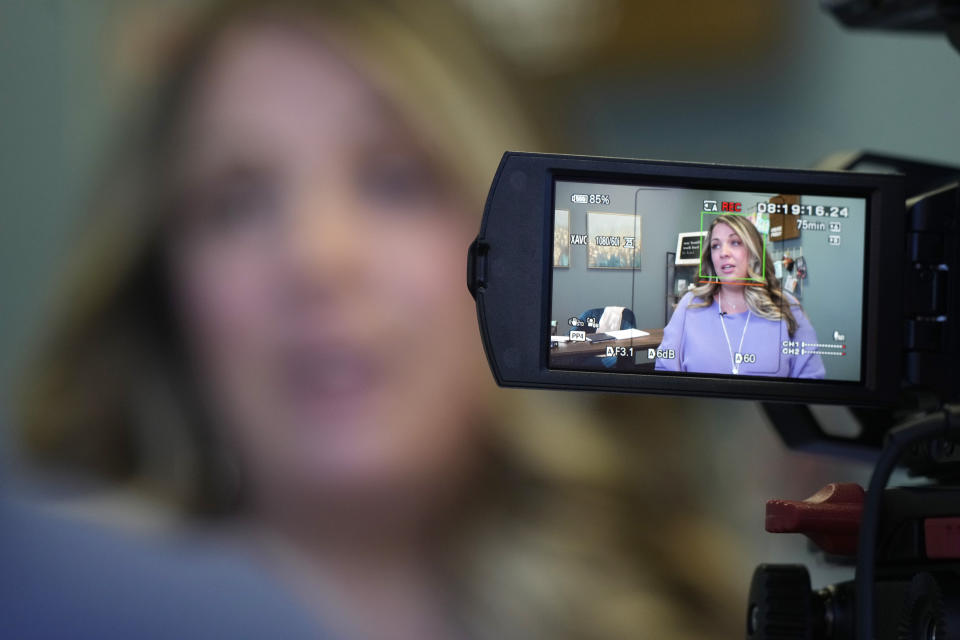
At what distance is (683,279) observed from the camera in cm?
73

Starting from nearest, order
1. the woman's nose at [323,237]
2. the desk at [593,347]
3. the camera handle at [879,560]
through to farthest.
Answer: the camera handle at [879,560]
the desk at [593,347]
the woman's nose at [323,237]

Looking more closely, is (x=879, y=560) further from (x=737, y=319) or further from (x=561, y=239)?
(x=561, y=239)

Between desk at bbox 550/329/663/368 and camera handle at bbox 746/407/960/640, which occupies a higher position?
desk at bbox 550/329/663/368

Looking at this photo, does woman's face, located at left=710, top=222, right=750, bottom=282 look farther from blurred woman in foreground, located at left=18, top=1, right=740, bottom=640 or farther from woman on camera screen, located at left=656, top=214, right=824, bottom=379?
blurred woman in foreground, located at left=18, top=1, right=740, bottom=640

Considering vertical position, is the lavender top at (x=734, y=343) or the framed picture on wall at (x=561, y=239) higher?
the framed picture on wall at (x=561, y=239)

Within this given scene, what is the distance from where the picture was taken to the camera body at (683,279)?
685 millimetres

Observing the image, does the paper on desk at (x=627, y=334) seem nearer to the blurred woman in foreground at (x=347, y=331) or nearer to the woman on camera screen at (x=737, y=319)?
the woman on camera screen at (x=737, y=319)

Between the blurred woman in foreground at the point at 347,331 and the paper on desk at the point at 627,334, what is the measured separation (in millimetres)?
641

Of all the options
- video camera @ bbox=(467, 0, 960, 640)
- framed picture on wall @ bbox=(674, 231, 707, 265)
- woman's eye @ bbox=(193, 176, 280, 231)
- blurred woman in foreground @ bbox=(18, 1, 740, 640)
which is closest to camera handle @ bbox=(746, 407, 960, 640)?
video camera @ bbox=(467, 0, 960, 640)

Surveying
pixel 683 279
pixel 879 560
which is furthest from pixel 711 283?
pixel 879 560

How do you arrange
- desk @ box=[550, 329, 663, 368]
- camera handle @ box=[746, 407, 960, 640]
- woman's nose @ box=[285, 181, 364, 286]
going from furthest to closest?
woman's nose @ box=[285, 181, 364, 286] < desk @ box=[550, 329, 663, 368] < camera handle @ box=[746, 407, 960, 640]

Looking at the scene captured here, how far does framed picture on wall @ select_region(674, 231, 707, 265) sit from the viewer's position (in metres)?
0.73

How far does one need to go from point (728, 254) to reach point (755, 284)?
0.11ft

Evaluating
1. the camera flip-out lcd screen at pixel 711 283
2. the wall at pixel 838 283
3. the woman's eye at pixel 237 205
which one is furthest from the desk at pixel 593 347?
the woman's eye at pixel 237 205
